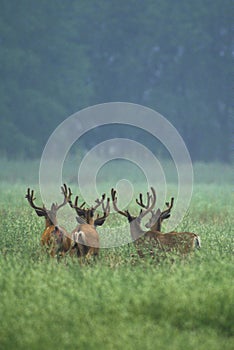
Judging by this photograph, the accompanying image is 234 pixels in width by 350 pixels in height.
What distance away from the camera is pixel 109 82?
41812mm

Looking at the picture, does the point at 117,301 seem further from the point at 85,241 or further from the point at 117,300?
the point at 85,241

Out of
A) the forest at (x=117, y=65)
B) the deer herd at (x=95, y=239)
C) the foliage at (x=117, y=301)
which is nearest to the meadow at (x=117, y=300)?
the foliage at (x=117, y=301)

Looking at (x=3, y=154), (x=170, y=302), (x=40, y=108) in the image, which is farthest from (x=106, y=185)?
(x=170, y=302)

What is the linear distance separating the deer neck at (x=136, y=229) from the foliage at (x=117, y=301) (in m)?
0.19

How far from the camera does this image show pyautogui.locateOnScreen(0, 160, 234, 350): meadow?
784 cm

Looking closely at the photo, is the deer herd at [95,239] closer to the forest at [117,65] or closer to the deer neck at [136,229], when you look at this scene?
the deer neck at [136,229]

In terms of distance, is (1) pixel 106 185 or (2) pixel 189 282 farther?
(1) pixel 106 185

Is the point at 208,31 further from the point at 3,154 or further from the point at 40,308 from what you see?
the point at 40,308

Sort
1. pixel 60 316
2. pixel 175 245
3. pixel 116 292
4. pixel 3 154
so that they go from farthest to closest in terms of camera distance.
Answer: pixel 3 154 → pixel 175 245 → pixel 116 292 → pixel 60 316

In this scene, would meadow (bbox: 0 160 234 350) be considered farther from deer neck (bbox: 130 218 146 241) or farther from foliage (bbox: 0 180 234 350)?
deer neck (bbox: 130 218 146 241)

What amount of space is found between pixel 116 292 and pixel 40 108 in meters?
30.1

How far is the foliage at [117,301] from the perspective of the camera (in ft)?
25.7

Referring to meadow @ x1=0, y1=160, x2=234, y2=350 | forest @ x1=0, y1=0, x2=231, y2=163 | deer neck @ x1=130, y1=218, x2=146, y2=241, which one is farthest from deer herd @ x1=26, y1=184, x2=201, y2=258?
forest @ x1=0, y1=0, x2=231, y2=163

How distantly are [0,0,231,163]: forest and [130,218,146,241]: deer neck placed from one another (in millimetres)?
26558
